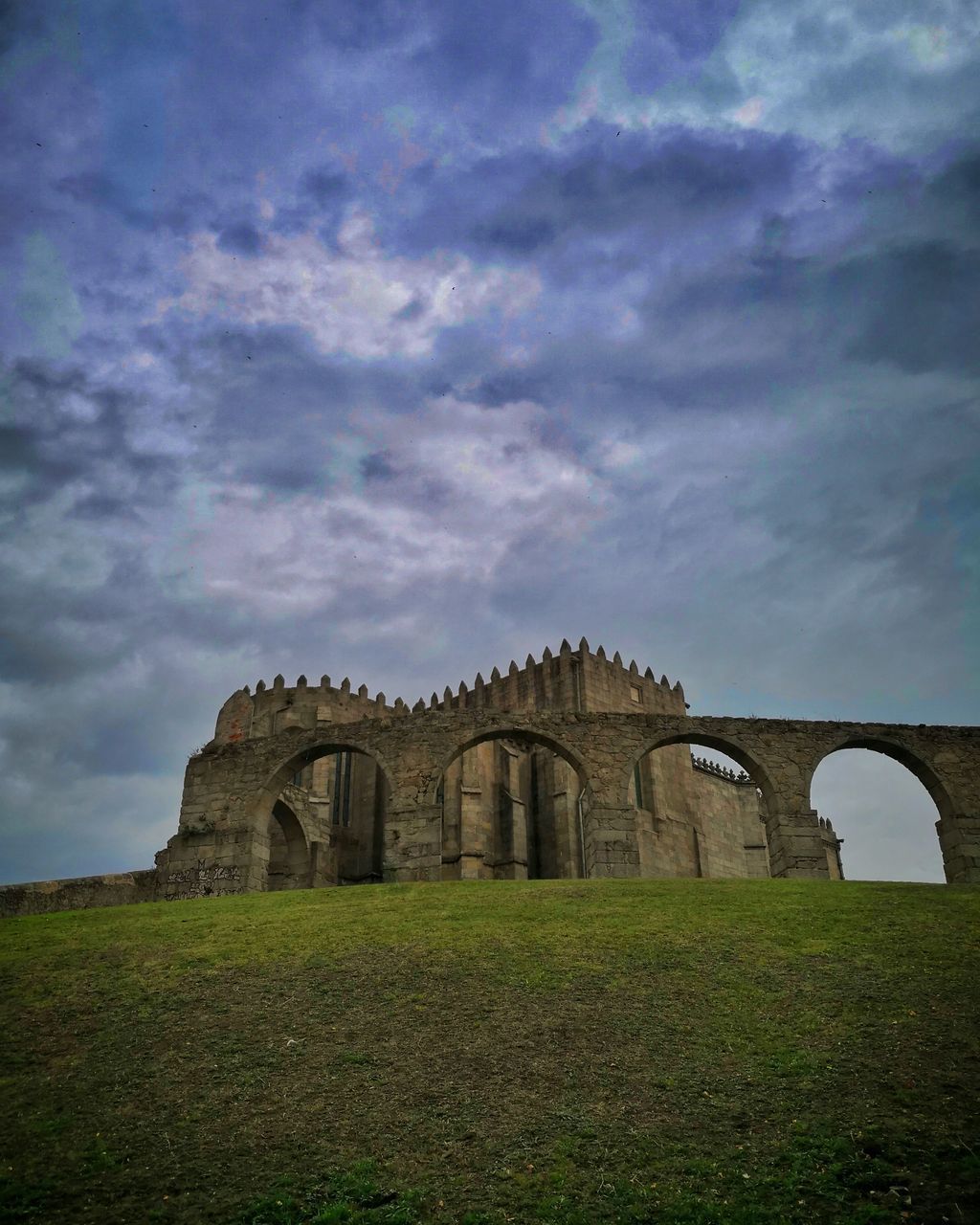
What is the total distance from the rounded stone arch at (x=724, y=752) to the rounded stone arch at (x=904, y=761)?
3.18ft

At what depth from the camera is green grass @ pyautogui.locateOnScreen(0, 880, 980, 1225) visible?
29.3ft

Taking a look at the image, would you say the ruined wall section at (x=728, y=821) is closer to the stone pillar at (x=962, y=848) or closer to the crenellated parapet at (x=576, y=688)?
the crenellated parapet at (x=576, y=688)

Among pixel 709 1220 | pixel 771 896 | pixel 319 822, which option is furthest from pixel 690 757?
pixel 709 1220

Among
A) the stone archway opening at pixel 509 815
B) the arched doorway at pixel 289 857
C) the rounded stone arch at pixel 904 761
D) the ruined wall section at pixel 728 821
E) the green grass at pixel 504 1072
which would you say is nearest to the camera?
the green grass at pixel 504 1072

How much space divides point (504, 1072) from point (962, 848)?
1828 cm

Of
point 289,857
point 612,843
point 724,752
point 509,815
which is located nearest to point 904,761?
point 724,752

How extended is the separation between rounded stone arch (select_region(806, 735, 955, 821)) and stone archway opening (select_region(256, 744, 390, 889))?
35.1 feet

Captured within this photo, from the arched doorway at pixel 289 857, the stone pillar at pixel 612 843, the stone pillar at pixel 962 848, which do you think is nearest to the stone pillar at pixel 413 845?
the stone pillar at pixel 612 843

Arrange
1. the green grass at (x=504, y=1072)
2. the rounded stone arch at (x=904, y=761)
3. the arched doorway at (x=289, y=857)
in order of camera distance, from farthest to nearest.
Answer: the arched doorway at (x=289, y=857)
the rounded stone arch at (x=904, y=761)
the green grass at (x=504, y=1072)

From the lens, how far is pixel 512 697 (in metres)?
39.6

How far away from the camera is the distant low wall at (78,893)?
23797mm

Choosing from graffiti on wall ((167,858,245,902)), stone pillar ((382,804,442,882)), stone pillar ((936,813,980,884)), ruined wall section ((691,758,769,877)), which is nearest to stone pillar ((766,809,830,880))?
stone pillar ((936,813,980,884))

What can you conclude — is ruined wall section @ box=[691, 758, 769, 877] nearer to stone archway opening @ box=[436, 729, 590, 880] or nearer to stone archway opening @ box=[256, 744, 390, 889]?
stone archway opening @ box=[436, 729, 590, 880]

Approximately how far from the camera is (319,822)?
31.8m
